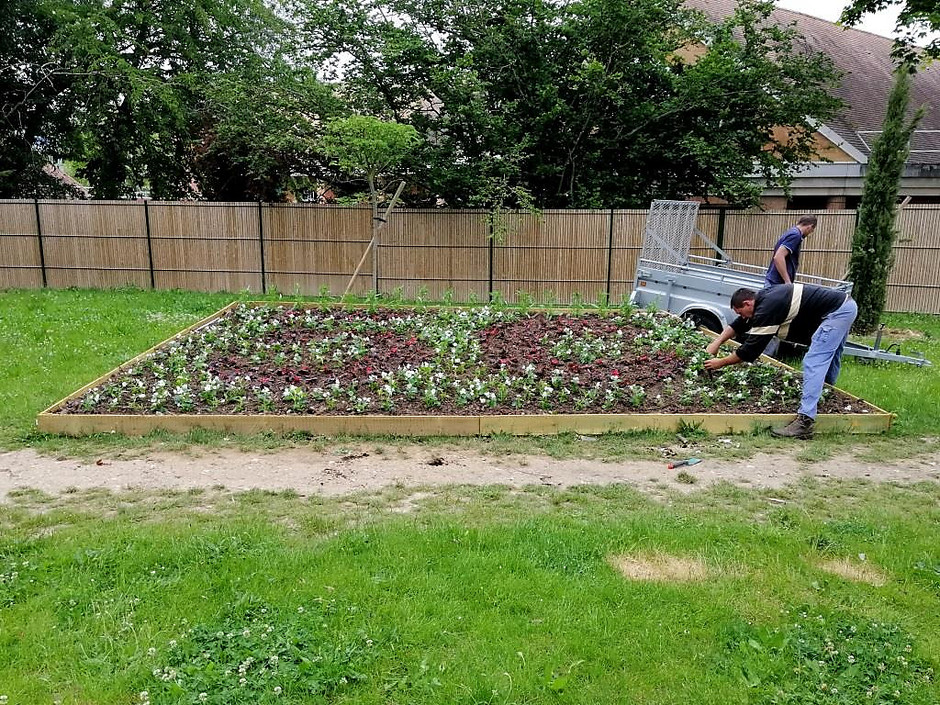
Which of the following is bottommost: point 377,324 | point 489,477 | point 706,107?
point 489,477

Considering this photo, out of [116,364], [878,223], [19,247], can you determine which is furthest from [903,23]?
[19,247]

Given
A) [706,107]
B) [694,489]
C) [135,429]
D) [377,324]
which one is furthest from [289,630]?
[706,107]

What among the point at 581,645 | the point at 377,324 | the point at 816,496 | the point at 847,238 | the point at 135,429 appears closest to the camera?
the point at 581,645

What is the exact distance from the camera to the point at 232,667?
274 cm

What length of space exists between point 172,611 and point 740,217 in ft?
45.7

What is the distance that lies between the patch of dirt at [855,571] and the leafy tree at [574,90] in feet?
38.4

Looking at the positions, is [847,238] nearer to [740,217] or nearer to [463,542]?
[740,217]

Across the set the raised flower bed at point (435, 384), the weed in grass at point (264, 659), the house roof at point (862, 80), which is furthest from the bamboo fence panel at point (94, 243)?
the house roof at point (862, 80)

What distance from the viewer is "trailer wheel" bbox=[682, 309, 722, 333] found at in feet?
30.5

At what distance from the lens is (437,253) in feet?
49.7

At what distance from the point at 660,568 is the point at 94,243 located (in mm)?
15832

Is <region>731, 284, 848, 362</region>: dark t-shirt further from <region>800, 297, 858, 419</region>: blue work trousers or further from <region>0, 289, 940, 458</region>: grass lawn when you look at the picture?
<region>0, 289, 940, 458</region>: grass lawn

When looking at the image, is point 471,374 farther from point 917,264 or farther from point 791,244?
point 917,264

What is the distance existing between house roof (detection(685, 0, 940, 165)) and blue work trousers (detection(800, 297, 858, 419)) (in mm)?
14157
